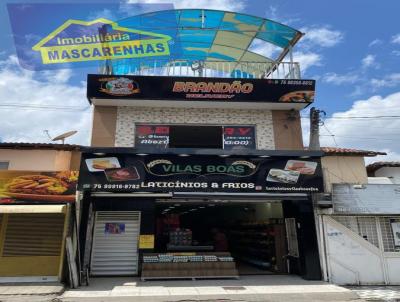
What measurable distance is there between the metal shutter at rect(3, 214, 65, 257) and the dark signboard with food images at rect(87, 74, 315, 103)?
201 inches

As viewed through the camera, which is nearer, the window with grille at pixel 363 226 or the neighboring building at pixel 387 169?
the window with grille at pixel 363 226

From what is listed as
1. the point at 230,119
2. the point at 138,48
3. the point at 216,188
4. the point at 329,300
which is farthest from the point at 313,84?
the point at 329,300

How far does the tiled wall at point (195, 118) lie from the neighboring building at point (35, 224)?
3333mm

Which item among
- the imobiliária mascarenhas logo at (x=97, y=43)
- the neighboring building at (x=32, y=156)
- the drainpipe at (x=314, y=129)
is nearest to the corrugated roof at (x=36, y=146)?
the neighboring building at (x=32, y=156)

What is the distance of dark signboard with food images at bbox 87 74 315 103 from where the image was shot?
1404 centimetres

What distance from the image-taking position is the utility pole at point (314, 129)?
15.0 meters

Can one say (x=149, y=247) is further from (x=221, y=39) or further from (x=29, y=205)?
(x=221, y=39)

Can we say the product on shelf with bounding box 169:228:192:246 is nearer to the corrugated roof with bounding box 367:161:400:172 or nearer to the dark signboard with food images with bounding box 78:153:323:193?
the dark signboard with food images with bounding box 78:153:323:193

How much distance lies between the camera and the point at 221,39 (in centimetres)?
1548

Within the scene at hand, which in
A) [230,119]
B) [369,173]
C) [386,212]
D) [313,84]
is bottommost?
[386,212]

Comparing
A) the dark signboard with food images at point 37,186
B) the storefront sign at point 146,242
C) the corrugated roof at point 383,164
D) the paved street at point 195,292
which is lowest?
the paved street at point 195,292

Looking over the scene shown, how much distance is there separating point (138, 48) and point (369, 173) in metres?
13.5

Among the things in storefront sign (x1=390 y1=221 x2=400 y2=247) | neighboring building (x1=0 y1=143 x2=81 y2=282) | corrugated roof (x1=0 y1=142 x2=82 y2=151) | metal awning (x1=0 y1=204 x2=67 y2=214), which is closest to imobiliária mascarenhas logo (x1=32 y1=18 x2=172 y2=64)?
corrugated roof (x1=0 y1=142 x2=82 y2=151)

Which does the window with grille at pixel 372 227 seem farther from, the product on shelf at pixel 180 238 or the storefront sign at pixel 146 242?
the storefront sign at pixel 146 242
